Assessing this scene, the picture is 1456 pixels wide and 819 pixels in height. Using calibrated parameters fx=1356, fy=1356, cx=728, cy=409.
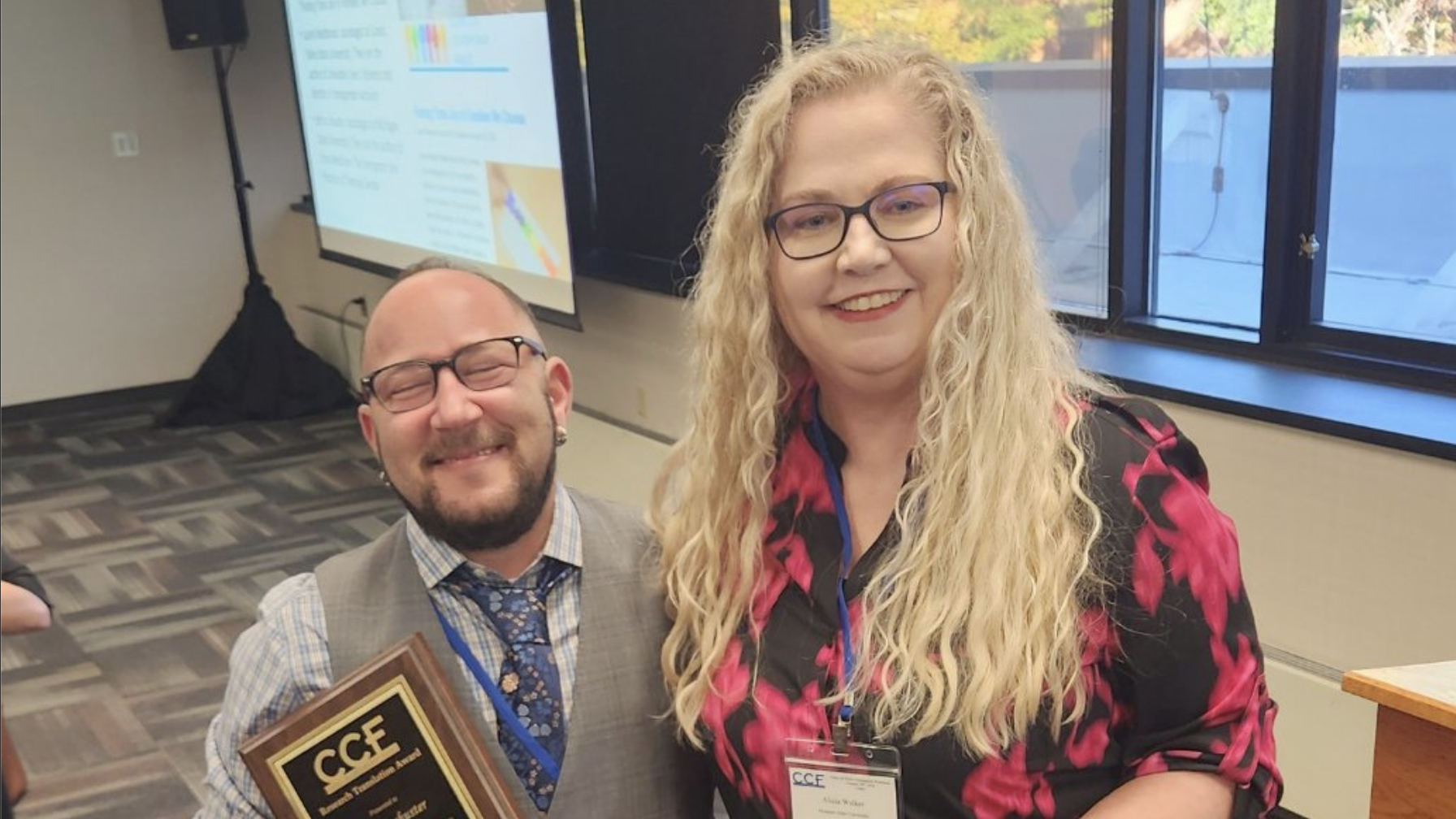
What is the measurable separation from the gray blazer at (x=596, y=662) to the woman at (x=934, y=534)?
0.05 metres

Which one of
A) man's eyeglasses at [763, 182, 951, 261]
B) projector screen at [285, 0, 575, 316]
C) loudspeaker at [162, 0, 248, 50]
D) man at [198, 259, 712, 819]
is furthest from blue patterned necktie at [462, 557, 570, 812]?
loudspeaker at [162, 0, 248, 50]

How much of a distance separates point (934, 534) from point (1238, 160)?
2.17 meters

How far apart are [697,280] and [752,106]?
0.24 m

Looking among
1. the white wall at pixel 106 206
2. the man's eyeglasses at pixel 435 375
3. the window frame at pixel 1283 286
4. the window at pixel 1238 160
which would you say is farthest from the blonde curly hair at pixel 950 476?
the white wall at pixel 106 206

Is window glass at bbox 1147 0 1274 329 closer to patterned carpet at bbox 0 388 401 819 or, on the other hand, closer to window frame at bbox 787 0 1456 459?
window frame at bbox 787 0 1456 459

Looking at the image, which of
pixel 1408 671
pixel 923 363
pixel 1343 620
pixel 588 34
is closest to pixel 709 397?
pixel 923 363

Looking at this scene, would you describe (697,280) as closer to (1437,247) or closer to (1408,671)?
(1408,671)

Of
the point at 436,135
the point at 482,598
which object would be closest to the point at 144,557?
the point at 436,135

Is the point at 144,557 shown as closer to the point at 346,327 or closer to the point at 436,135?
the point at 436,135

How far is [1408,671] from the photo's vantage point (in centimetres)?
130

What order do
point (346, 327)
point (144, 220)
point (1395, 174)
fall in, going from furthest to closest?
point (144, 220) → point (346, 327) → point (1395, 174)

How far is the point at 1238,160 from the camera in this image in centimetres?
309

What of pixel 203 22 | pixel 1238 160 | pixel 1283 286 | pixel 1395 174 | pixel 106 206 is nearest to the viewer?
pixel 1395 174

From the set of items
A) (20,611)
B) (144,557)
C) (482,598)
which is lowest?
(144,557)
